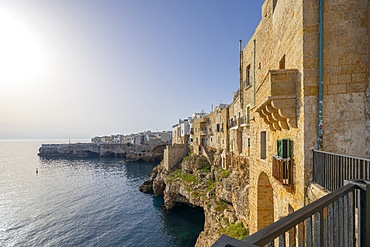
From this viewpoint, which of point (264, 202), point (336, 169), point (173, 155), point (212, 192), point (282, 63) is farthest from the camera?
point (173, 155)

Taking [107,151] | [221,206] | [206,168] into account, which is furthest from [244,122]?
[107,151]

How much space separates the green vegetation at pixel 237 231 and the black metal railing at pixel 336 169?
10.8m

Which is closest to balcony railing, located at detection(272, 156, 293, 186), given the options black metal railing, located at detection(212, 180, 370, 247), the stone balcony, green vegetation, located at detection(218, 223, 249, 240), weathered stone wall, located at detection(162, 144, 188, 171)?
the stone balcony

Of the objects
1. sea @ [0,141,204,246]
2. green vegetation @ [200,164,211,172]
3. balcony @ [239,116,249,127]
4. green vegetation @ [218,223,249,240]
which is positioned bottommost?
sea @ [0,141,204,246]

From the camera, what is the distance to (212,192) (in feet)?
75.0

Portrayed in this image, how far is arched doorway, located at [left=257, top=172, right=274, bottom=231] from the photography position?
8.97 m

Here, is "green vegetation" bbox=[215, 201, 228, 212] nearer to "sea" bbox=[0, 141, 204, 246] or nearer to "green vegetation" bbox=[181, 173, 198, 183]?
"sea" bbox=[0, 141, 204, 246]

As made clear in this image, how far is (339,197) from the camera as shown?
210cm

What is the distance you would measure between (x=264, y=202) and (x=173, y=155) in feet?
105

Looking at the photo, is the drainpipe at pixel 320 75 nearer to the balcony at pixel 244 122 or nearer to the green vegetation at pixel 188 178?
the balcony at pixel 244 122

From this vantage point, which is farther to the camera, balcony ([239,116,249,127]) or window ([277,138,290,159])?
balcony ([239,116,249,127])

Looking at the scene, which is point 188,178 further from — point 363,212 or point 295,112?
point 363,212

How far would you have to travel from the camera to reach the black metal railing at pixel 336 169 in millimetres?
3035

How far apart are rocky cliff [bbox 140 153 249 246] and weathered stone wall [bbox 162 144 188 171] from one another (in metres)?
2.11
